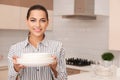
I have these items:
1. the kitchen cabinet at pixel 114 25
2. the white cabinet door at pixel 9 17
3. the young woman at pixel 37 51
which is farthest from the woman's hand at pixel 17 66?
the white cabinet door at pixel 9 17

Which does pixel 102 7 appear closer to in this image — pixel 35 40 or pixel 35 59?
pixel 35 40

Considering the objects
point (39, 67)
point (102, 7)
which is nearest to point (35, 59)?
point (39, 67)

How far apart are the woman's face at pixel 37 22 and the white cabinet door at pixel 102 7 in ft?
8.48

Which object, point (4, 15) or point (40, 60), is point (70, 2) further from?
point (40, 60)

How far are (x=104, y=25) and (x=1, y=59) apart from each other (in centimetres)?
181

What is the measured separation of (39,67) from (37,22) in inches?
9.5

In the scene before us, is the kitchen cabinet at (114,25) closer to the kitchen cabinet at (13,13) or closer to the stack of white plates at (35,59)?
the kitchen cabinet at (13,13)

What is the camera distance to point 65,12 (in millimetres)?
3775

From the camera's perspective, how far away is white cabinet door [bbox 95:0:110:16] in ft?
11.9

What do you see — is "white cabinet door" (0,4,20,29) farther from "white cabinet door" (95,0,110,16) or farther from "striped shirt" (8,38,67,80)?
"striped shirt" (8,38,67,80)

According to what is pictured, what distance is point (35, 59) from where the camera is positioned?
1.14m

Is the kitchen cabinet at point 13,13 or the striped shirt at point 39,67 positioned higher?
the kitchen cabinet at point 13,13

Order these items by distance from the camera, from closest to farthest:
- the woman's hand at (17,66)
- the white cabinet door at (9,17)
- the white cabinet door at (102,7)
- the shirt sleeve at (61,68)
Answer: the woman's hand at (17,66)
the shirt sleeve at (61,68)
the white cabinet door at (9,17)
the white cabinet door at (102,7)

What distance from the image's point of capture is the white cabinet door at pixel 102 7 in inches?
143
